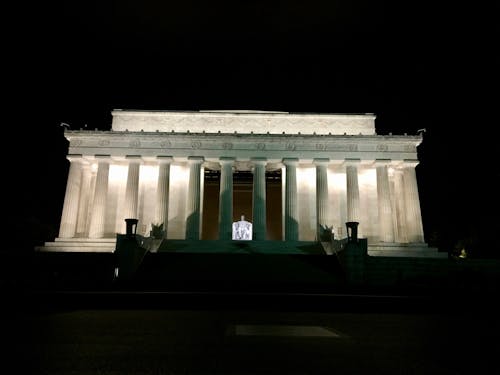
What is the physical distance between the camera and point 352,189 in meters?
56.8

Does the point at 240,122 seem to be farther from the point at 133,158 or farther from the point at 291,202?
the point at 133,158

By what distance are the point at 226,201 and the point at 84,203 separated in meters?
18.9

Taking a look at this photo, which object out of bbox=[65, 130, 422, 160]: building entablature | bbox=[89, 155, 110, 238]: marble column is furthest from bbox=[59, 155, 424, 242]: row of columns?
bbox=[65, 130, 422, 160]: building entablature

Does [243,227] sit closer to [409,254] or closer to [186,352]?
[409,254]

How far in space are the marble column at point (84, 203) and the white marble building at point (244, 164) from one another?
134mm

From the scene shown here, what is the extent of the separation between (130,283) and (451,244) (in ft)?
215

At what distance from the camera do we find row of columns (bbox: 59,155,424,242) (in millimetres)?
55375

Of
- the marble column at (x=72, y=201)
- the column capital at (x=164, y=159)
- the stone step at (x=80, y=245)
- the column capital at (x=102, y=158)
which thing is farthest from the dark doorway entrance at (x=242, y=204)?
the stone step at (x=80, y=245)

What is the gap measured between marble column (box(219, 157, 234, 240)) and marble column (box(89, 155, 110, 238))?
14.9m

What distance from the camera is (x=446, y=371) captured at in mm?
6285

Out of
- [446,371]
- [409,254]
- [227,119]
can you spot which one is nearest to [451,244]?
[409,254]

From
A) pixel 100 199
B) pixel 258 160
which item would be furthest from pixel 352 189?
pixel 100 199

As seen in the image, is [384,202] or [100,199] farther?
[384,202]

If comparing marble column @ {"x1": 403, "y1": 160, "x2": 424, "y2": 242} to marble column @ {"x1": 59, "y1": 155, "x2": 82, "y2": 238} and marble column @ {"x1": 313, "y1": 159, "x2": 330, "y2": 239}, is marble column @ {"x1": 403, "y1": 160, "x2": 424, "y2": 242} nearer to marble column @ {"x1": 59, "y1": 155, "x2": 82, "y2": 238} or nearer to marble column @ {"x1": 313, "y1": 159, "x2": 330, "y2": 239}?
marble column @ {"x1": 313, "y1": 159, "x2": 330, "y2": 239}
